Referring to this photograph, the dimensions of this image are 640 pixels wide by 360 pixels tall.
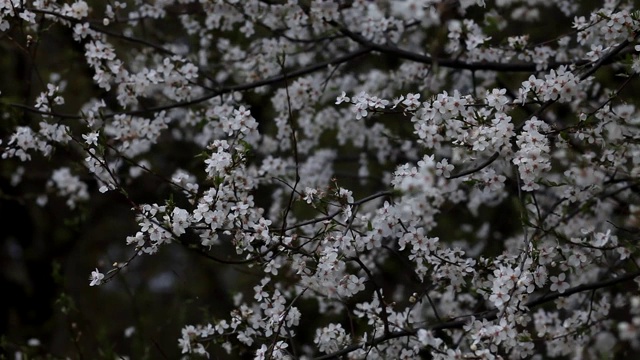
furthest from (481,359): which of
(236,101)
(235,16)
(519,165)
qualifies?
(235,16)

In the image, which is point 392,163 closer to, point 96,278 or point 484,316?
point 484,316

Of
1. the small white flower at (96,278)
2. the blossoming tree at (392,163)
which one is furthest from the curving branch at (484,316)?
the small white flower at (96,278)

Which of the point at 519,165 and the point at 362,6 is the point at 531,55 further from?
the point at 519,165

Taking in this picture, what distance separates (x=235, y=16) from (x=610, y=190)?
2778 millimetres

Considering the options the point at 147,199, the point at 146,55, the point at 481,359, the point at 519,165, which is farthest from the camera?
the point at 147,199

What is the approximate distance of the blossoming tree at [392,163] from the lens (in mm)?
3395

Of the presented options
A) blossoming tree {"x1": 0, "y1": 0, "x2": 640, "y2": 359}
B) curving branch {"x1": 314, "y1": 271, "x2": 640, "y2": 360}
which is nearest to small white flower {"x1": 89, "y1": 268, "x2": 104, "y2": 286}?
blossoming tree {"x1": 0, "y1": 0, "x2": 640, "y2": 359}

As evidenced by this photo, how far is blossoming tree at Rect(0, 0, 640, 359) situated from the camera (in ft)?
11.1

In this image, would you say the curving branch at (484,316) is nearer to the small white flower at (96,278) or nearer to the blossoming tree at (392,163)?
the blossoming tree at (392,163)

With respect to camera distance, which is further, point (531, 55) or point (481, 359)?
point (531, 55)

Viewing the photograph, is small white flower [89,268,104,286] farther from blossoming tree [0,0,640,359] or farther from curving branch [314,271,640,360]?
curving branch [314,271,640,360]

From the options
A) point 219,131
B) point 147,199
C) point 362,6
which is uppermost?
point 147,199

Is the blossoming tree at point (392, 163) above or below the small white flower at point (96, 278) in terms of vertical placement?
above

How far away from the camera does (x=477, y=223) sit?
7852 mm
